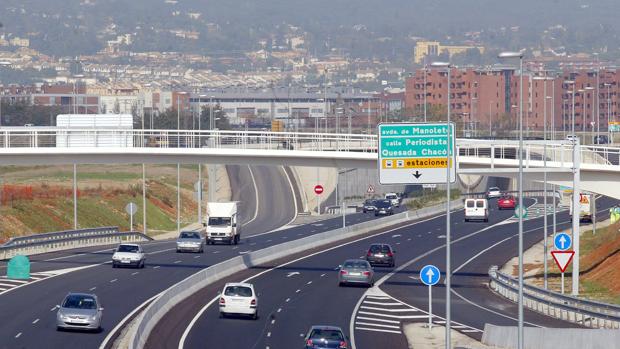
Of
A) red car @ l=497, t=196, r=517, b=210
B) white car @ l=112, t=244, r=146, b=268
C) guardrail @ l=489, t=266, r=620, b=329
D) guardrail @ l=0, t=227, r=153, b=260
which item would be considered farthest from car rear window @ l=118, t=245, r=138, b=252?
red car @ l=497, t=196, r=517, b=210

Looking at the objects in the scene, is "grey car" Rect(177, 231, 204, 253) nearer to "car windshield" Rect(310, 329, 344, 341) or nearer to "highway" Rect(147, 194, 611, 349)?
"highway" Rect(147, 194, 611, 349)

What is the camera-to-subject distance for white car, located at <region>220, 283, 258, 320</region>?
50.0 meters

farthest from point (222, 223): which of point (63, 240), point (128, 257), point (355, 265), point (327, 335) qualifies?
point (327, 335)

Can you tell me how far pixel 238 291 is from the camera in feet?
165

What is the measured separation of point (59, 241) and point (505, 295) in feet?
103

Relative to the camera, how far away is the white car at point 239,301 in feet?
164

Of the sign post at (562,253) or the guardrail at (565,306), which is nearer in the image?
the guardrail at (565,306)

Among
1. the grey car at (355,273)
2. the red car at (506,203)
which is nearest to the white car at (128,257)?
the grey car at (355,273)

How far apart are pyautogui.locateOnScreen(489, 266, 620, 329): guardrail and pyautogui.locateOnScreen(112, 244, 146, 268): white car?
18.3 meters

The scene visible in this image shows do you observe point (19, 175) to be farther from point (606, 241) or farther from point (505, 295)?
point (505, 295)

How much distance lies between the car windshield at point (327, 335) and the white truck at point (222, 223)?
4671 cm

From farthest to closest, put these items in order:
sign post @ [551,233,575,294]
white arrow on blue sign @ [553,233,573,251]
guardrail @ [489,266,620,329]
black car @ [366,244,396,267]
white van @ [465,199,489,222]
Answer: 1. white van @ [465,199,489,222]
2. black car @ [366,244,396,267]
3. white arrow on blue sign @ [553,233,573,251]
4. sign post @ [551,233,575,294]
5. guardrail @ [489,266,620,329]

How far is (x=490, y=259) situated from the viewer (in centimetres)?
8075

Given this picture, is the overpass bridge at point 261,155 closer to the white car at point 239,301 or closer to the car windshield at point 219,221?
the white car at point 239,301
